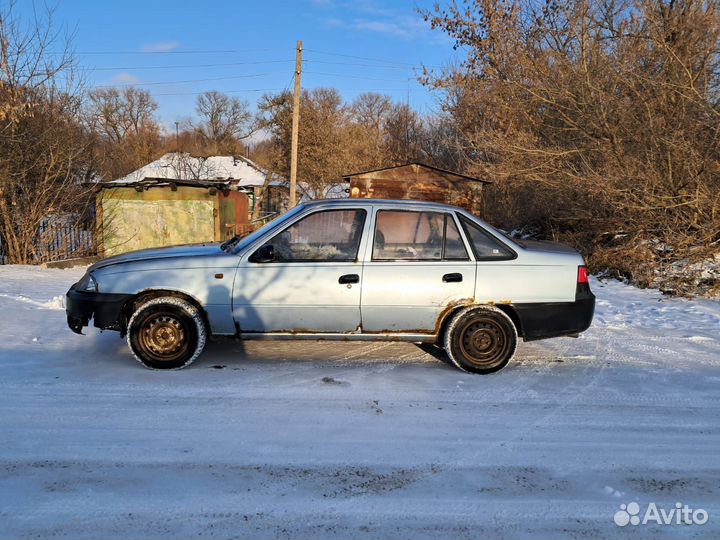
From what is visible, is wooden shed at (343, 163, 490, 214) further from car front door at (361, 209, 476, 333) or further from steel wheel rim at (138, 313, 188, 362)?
steel wheel rim at (138, 313, 188, 362)

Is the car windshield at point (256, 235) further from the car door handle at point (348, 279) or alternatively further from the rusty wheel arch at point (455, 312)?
the rusty wheel arch at point (455, 312)

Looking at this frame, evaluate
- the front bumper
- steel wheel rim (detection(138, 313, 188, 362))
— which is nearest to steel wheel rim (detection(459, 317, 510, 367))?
steel wheel rim (detection(138, 313, 188, 362))

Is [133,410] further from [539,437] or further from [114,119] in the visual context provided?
[114,119]

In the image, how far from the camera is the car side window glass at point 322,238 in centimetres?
507

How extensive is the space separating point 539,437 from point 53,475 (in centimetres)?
322

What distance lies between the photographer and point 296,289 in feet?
16.4

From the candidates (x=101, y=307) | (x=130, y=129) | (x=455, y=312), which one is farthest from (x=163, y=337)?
(x=130, y=129)

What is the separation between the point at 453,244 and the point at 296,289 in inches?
63.3

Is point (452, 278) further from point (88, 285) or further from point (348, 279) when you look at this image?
point (88, 285)

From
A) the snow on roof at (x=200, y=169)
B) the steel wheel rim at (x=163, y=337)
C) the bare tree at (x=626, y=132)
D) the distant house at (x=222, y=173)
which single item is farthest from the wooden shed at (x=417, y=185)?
the snow on roof at (x=200, y=169)

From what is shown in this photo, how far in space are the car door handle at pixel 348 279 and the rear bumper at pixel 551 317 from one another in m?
1.59

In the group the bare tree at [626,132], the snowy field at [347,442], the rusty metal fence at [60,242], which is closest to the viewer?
the snowy field at [347,442]

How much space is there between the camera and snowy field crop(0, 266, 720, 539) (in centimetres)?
280

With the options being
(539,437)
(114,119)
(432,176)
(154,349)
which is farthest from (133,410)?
(114,119)
